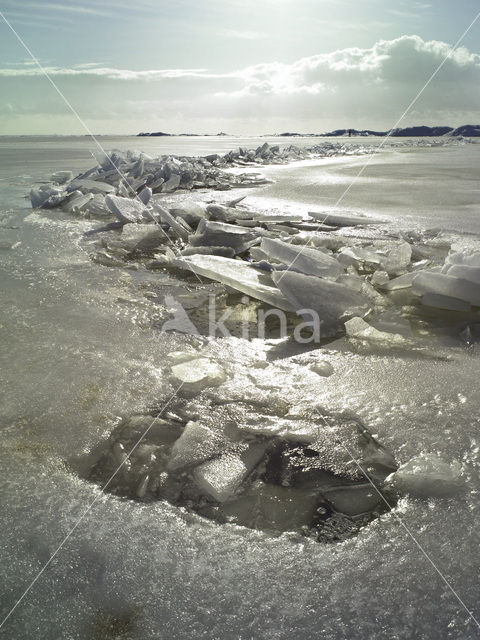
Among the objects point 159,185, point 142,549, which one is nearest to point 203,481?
point 142,549

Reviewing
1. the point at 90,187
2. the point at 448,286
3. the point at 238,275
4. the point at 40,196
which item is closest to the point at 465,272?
the point at 448,286

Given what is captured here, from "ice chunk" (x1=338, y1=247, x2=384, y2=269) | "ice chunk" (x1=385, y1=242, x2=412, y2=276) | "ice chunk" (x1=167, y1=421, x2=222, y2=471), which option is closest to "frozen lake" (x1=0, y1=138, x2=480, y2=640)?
"ice chunk" (x1=167, y1=421, x2=222, y2=471)

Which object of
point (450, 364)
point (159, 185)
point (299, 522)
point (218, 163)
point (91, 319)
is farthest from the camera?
point (218, 163)

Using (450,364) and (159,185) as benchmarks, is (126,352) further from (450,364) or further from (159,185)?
(159,185)

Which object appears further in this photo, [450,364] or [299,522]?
[450,364]

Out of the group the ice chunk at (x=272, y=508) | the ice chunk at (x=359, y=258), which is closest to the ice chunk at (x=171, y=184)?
the ice chunk at (x=359, y=258)

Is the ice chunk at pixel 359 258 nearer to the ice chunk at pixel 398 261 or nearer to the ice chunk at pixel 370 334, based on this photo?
the ice chunk at pixel 398 261

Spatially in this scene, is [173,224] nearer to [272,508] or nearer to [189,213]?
[189,213]
